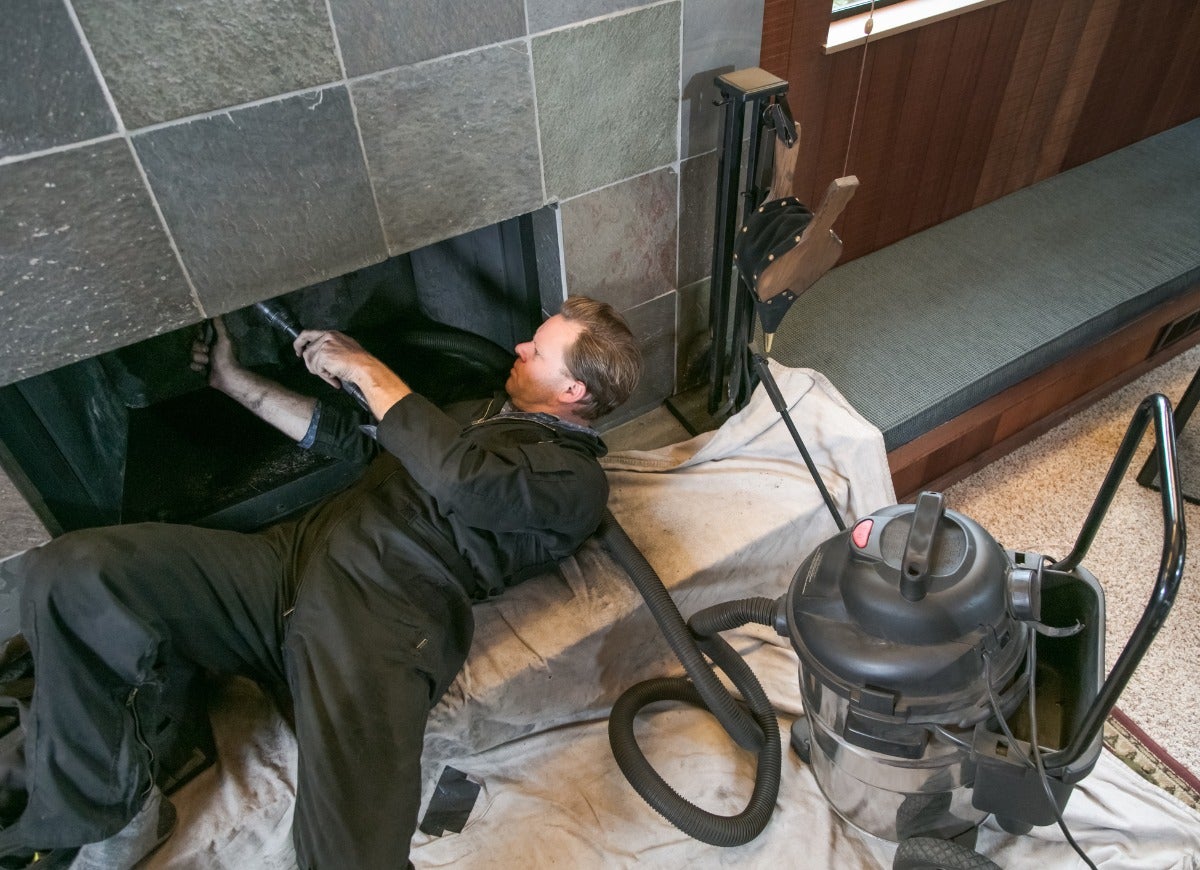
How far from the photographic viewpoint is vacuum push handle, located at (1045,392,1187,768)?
85 cm

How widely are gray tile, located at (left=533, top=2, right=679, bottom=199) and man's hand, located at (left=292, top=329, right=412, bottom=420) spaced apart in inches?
17.4

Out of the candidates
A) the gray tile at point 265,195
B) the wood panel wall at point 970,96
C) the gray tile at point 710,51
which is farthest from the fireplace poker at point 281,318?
the wood panel wall at point 970,96

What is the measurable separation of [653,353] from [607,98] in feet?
1.98

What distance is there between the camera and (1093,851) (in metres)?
1.38

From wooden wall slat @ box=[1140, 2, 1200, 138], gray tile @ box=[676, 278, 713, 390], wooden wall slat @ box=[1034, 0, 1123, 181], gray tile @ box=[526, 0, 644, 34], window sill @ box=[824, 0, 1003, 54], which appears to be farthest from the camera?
wooden wall slat @ box=[1140, 2, 1200, 138]

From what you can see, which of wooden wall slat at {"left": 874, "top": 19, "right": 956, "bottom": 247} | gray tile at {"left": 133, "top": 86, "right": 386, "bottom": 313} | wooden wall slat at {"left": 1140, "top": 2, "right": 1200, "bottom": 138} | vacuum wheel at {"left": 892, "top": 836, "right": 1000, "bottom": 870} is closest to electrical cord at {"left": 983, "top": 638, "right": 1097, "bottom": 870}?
vacuum wheel at {"left": 892, "top": 836, "right": 1000, "bottom": 870}

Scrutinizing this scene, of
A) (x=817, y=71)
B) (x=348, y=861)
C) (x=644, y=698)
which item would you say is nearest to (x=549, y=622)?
(x=644, y=698)

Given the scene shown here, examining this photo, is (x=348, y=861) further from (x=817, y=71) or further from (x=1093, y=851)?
(x=817, y=71)

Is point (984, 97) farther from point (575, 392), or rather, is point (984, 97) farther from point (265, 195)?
point (265, 195)

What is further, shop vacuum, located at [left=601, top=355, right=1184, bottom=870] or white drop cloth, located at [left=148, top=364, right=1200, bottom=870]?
white drop cloth, located at [left=148, top=364, right=1200, bottom=870]

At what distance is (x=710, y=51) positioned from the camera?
1.56 meters

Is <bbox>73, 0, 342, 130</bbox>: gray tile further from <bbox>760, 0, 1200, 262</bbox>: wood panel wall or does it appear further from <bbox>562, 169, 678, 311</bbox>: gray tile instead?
<bbox>760, 0, 1200, 262</bbox>: wood panel wall

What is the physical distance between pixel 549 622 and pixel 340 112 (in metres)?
0.89

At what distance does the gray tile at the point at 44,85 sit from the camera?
1.00 m
